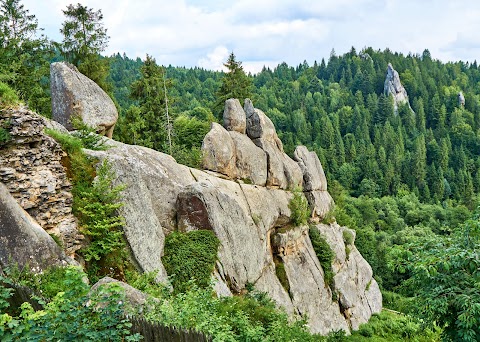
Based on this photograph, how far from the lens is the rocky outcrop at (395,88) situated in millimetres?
165625

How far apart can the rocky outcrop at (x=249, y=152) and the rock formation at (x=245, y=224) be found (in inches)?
3.8

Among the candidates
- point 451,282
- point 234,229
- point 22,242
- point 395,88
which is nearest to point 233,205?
point 234,229

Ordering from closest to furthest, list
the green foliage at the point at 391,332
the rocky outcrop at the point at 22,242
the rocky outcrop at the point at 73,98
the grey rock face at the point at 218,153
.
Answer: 1. the rocky outcrop at the point at 22,242
2. the rocky outcrop at the point at 73,98
3. the grey rock face at the point at 218,153
4. the green foliage at the point at 391,332

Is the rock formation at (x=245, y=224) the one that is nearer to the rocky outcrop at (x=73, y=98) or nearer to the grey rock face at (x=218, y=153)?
the grey rock face at (x=218, y=153)

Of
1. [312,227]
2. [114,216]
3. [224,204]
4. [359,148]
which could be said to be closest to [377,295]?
[312,227]

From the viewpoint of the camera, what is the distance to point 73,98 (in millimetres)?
19672

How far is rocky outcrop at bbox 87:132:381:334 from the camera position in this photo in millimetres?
14516

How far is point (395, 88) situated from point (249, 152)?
158m

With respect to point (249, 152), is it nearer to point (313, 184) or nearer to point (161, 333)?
point (313, 184)

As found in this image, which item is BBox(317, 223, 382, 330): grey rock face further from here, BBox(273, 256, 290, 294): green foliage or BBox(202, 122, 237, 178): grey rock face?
BBox(202, 122, 237, 178): grey rock face

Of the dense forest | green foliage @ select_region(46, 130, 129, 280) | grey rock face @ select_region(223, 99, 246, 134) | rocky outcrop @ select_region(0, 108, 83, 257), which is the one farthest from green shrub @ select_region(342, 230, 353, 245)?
rocky outcrop @ select_region(0, 108, 83, 257)

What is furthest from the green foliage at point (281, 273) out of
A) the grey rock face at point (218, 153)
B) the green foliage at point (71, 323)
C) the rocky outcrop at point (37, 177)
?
the green foliage at point (71, 323)

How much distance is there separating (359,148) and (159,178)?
4704 inches

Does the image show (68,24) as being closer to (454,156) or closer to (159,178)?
(159,178)
